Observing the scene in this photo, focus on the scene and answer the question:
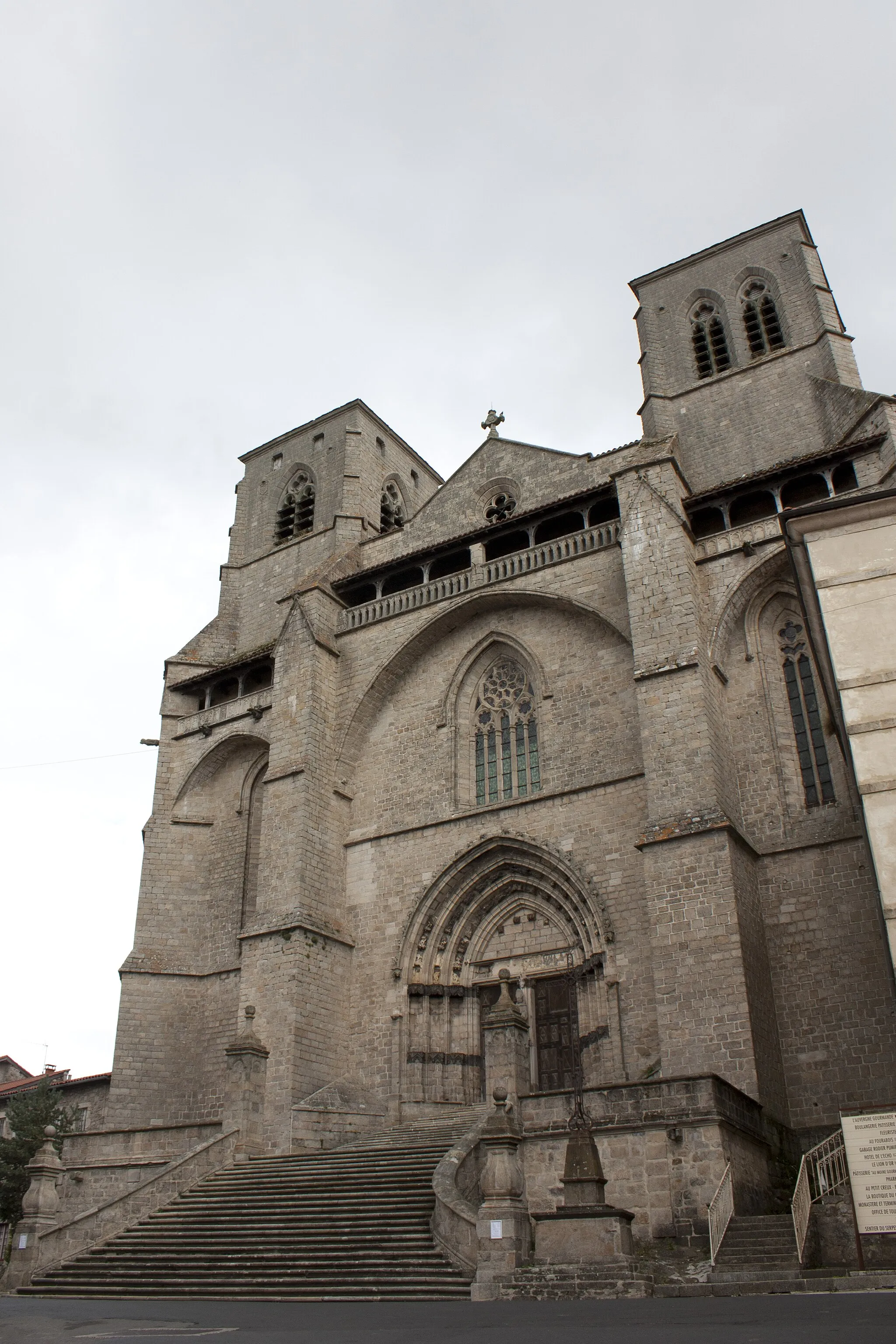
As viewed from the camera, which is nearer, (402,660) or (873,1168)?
(873,1168)

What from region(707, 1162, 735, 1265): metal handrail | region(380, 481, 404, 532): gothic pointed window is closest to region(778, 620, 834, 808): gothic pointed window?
region(707, 1162, 735, 1265): metal handrail

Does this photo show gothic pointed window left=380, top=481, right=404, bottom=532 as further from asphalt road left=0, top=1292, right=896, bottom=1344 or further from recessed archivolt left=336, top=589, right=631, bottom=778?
asphalt road left=0, top=1292, right=896, bottom=1344

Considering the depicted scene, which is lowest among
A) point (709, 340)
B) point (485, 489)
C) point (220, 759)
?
point (220, 759)

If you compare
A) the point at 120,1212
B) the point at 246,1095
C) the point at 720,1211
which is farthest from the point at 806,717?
the point at 120,1212

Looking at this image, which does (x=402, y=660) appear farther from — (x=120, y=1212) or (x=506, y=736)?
(x=120, y=1212)

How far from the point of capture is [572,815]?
16.4m

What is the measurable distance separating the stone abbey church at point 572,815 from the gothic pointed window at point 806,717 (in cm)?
4

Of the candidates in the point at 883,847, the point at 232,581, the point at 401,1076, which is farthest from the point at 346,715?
the point at 883,847

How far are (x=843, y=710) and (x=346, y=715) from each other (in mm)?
10650

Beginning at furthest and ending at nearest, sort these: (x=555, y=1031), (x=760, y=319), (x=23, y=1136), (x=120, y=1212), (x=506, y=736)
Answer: (x=760, y=319)
(x=23, y=1136)
(x=506, y=736)
(x=555, y=1031)
(x=120, y=1212)

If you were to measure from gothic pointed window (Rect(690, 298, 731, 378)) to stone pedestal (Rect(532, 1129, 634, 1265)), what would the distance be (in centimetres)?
1698

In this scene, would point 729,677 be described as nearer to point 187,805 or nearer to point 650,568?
point 650,568

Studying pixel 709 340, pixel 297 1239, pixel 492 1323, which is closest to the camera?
pixel 492 1323

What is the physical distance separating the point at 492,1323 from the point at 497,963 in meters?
10.0
